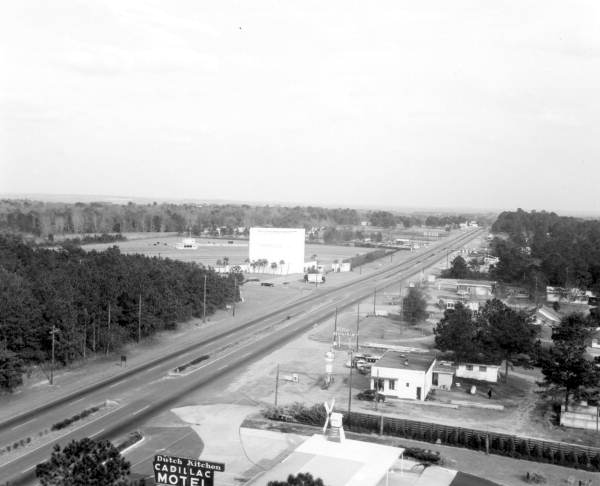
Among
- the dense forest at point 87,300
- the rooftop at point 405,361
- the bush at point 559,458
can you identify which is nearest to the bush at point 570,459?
the bush at point 559,458

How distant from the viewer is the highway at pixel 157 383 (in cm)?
3052

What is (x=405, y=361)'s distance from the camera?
40.7 m

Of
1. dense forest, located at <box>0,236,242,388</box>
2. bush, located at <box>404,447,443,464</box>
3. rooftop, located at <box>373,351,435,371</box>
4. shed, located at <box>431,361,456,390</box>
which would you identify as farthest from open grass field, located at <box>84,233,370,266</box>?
bush, located at <box>404,447,443,464</box>

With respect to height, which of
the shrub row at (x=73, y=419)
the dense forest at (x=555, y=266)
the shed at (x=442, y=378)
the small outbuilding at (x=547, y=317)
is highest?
the dense forest at (x=555, y=266)

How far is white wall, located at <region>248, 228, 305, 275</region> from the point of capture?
97.2m

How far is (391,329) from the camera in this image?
194 ft

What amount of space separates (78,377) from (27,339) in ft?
13.0

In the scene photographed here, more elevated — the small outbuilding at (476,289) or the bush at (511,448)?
the small outbuilding at (476,289)

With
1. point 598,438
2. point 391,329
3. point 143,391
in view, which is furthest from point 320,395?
point 391,329

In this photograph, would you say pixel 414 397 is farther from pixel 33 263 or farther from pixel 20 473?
pixel 33 263

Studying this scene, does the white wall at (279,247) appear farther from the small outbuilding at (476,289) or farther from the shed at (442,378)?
the shed at (442,378)

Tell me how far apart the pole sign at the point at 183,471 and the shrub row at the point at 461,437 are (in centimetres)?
1271

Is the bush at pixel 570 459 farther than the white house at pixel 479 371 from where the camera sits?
No

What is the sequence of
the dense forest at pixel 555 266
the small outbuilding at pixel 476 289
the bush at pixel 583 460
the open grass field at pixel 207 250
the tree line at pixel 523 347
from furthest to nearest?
the open grass field at pixel 207 250
the small outbuilding at pixel 476 289
the dense forest at pixel 555 266
the tree line at pixel 523 347
the bush at pixel 583 460
